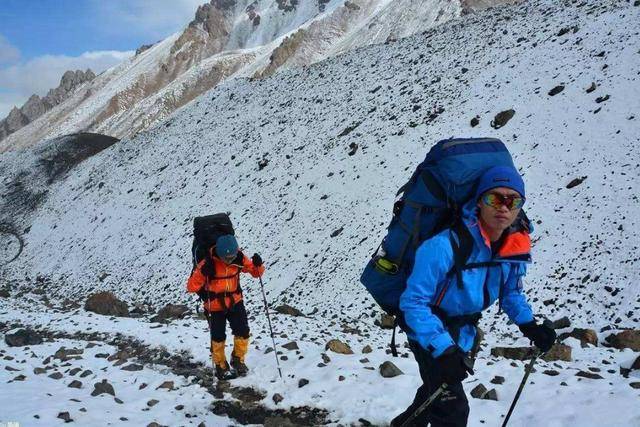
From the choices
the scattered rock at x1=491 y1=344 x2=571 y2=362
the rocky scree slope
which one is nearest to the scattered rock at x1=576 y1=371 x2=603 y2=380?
the scattered rock at x1=491 y1=344 x2=571 y2=362

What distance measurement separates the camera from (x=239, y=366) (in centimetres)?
897

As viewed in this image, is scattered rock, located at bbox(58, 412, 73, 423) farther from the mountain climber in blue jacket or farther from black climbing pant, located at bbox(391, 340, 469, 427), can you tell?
the mountain climber in blue jacket

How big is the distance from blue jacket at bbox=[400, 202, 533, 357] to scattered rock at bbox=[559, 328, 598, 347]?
628 cm

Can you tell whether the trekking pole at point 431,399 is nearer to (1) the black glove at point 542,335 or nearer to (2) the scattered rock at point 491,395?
(1) the black glove at point 542,335

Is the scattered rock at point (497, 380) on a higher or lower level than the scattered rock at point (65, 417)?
lower

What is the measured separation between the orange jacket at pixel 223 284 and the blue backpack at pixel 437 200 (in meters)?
4.75

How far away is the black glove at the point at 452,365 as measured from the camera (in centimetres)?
390

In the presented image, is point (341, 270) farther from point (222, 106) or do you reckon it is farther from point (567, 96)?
point (222, 106)

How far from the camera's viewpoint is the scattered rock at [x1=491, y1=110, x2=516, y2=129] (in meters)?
17.9

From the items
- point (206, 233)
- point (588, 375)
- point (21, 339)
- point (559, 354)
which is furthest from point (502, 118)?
point (21, 339)

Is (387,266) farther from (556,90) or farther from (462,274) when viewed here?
(556,90)

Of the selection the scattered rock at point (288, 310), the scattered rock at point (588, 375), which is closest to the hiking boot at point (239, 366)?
the scattered rock at point (288, 310)

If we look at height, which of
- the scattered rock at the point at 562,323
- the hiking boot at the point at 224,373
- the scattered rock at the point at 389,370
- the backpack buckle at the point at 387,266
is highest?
the backpack buckle at the point at 387,266

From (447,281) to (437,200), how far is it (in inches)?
28.6
